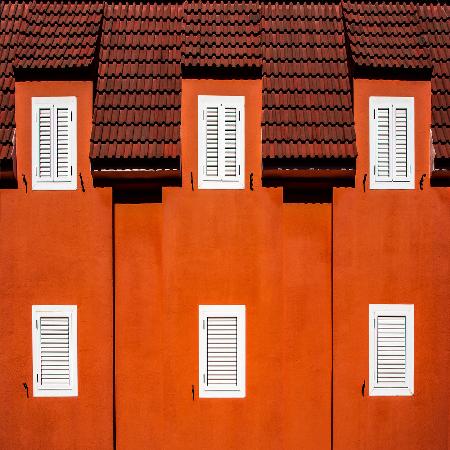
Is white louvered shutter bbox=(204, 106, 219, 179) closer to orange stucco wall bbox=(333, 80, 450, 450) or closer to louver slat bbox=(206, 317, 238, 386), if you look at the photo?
orange stucco wall bbox=(333, 80, 450, 450)

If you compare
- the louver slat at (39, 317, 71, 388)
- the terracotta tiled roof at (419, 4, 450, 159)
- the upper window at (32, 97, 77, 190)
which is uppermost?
the terracotta tiled roof at (419, 4, 450, 159)

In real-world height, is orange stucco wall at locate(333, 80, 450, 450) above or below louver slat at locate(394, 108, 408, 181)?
below

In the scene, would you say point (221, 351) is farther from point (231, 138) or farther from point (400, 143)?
point (400, 143)

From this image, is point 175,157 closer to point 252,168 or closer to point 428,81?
point 252,168

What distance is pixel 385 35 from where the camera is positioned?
28.3 feet

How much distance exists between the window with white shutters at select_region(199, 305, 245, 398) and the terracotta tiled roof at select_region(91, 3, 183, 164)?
119 inches

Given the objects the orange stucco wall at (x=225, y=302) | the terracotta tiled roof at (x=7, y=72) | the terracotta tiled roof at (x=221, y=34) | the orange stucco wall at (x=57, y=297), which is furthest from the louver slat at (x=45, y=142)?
the terracotta tiled roof at (x=221, y=34)

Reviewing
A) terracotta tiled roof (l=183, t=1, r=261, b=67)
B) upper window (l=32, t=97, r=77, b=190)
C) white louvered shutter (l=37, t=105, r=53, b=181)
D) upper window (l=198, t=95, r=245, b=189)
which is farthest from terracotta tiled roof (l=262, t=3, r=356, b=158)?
white louvered shutter (l=37, t=105, r=53, b=181)

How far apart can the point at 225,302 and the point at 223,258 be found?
81 cm

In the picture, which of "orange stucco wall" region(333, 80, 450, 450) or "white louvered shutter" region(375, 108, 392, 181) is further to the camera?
"white louvered shutter" region(375, 108, 392, 181)

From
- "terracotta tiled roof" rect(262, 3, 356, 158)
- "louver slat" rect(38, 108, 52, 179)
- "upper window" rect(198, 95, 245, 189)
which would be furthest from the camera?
"louver slat" rect(38, 108, 52, 179)

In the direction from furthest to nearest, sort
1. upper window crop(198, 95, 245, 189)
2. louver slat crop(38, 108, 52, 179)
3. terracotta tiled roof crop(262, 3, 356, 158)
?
louver slat crop(38, 108, 52, 179), upper window crop(198, 95, 245, 189), terracotta tiled roof crop(262, 3, 356, 158)

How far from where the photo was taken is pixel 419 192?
8.18 meters

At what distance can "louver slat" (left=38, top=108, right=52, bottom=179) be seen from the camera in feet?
26.9
